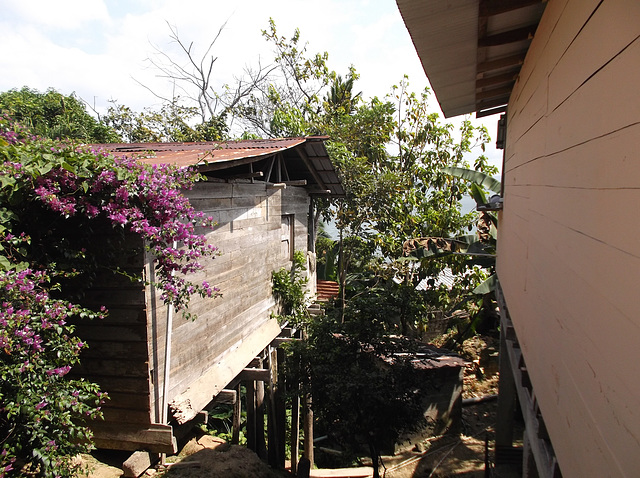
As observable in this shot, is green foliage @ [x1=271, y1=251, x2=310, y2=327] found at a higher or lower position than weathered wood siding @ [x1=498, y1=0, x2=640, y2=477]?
lower

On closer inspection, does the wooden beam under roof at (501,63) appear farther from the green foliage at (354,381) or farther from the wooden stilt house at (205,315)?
the green foliage at (354,381)

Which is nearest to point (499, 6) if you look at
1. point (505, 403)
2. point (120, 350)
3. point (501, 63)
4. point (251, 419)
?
point (501, 63)

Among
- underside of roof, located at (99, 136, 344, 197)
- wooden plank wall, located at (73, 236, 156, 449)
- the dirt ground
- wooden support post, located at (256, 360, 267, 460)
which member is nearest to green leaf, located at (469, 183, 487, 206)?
underside of roof, located at (99, 136, 344, 197)

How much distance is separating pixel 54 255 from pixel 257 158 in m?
2.98

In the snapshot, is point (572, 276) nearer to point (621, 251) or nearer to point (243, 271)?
point (621, 251)

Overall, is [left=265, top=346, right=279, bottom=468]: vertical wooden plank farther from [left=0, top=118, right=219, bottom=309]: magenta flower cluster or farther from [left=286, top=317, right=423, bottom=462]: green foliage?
[left=0, top=118, right=219, bottom=309]: magenta flower cluster

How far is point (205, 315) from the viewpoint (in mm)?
5668

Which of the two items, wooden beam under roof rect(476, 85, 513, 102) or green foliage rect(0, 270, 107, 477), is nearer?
green foliage rect(0, 270, 107, 477)

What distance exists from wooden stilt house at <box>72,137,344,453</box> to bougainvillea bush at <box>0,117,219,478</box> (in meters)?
0.48

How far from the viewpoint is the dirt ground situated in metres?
5.35

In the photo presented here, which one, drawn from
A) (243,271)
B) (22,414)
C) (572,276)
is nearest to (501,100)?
(243,271)

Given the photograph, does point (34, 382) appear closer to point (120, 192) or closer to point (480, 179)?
point (120, 192)

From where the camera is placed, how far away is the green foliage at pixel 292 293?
843 cm

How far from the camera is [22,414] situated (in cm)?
294
